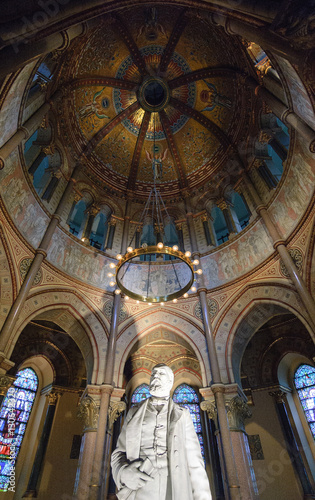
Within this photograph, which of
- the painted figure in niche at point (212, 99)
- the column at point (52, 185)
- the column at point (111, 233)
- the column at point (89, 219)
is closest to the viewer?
the column at point (52, 185)

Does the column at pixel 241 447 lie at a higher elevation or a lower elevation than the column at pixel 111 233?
lower

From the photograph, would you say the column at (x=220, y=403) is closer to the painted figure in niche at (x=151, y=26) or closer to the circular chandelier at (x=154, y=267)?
the circular chandelier at (x=154, y=267)

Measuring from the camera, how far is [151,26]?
42.1ft

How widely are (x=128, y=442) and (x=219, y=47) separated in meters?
14.2

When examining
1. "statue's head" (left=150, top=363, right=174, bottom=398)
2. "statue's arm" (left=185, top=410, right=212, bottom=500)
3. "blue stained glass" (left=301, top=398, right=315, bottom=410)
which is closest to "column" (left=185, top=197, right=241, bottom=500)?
"blue stained glass" (left=301, top=398, right=315, bottom=410)

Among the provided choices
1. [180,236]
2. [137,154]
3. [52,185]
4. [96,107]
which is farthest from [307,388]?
[96,107]

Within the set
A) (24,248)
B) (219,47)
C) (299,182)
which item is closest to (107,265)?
(24,248)

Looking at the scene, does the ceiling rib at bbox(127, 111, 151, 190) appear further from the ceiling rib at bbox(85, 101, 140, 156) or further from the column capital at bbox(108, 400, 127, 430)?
the column capital at bbox(108, 400, 127, 430)

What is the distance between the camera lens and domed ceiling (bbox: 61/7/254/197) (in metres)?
12.6

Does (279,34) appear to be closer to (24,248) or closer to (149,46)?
(24,248)

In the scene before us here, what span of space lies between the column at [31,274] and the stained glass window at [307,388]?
36.3 ft

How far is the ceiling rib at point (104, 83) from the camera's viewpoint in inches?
496

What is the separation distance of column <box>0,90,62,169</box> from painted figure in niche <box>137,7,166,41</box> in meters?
5.05

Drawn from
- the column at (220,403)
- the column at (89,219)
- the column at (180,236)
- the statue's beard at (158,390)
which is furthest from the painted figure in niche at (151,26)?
the statue's beard at (158,390)
